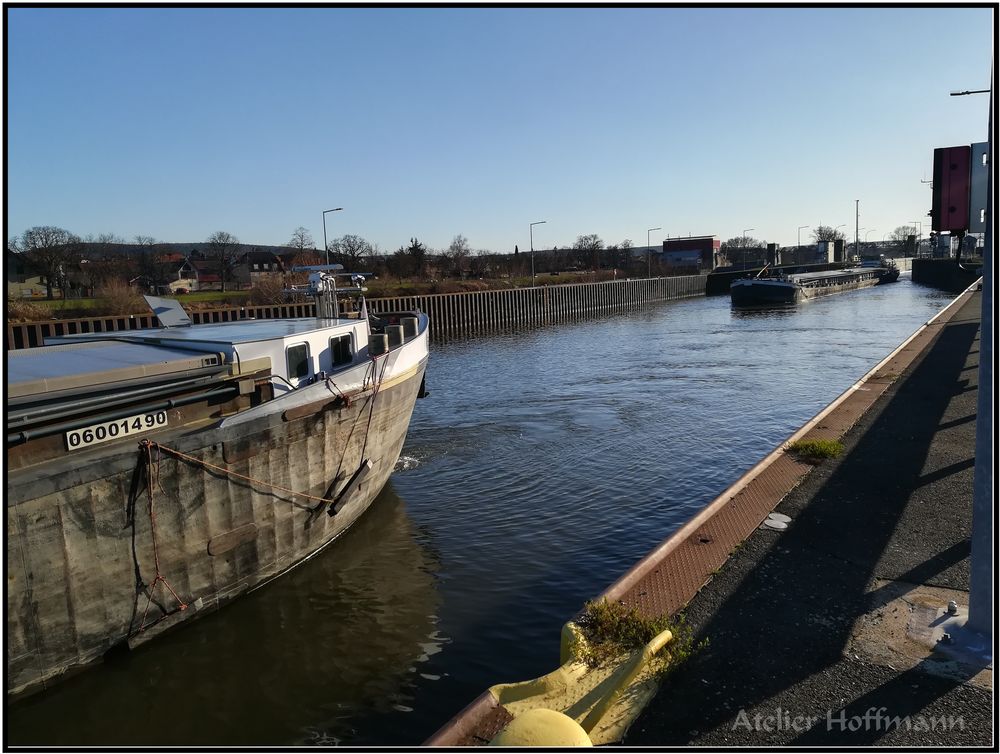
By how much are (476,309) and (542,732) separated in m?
60.3

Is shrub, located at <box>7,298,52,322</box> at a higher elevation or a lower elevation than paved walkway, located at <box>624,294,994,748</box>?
higher

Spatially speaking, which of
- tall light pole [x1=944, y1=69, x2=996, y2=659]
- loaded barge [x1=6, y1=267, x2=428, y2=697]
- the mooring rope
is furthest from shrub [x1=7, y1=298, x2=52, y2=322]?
tall light pole [x1=944, y1=69, x2=996, y2=659]

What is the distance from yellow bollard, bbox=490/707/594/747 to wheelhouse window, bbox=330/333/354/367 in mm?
10358

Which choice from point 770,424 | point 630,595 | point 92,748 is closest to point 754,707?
point 630,595

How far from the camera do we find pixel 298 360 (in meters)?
13.4

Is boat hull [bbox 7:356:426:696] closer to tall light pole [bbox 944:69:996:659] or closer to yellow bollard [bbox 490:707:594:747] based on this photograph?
yellow bollard [bbox 490:707:594:747]

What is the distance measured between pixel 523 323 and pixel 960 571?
193 ft

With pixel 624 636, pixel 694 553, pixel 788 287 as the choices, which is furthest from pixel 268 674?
pixel 788 287

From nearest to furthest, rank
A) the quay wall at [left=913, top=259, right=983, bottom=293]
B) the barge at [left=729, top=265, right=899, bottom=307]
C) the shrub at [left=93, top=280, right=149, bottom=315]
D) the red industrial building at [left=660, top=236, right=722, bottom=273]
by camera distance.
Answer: the shrub at [left=93, top=280, right=149, bottom=315] → the barge at [left=729, top=265, right=899, bottom=307] → the quay wall at [left=913, top=259, right=983, bottom=293] → the red industrial building at [left=660, top=236, right=722, bottom=273]

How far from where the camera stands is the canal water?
27.6 ft

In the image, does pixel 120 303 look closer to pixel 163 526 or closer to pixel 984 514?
pixel 163 526

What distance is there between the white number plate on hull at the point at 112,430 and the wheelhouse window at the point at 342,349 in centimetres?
511

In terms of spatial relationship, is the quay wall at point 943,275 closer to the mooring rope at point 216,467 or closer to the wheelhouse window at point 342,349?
the wheelhouse window at point 342,349

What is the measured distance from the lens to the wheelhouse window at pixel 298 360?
Result: 516 inches
